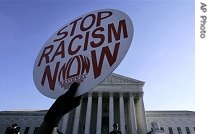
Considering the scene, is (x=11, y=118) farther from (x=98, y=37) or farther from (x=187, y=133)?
(x=98, y=37)

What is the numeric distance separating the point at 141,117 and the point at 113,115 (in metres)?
5.40

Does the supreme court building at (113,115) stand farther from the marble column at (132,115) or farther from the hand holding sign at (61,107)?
the hand holding sign at (61,107)

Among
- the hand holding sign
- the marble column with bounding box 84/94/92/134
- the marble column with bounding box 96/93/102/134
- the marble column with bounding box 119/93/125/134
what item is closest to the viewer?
the hand holding sign

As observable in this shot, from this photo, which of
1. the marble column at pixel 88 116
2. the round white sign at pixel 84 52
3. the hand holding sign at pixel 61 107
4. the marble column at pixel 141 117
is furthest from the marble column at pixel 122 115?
the hand holding sign at pixel 61 107

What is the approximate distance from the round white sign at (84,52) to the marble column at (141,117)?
42709mm

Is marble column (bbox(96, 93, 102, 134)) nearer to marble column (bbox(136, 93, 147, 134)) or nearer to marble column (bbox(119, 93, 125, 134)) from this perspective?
marble column (bbox(119, 93, 125, 134))

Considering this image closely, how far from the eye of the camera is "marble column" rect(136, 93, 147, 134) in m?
44.9

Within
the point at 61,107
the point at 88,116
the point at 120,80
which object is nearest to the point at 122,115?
the point at 88,116

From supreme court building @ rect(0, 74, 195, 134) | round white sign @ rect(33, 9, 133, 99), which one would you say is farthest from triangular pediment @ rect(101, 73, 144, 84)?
round white sign @ rect(33, 9, 133, 99)

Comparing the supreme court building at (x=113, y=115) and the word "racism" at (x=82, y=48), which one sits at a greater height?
the word "racism" at (x=82, y=48)

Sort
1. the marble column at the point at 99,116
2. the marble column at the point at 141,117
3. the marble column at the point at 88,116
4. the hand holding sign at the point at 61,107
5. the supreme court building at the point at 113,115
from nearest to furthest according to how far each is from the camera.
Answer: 1. the hand holding sign at the point at 61,107
2. the marble column at the point at 88,116
3. the marble column at the point at 99,116
4. the marble column at the point at 141,117
5. the supreme court building at the point at 113,115

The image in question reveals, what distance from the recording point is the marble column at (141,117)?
147 feet

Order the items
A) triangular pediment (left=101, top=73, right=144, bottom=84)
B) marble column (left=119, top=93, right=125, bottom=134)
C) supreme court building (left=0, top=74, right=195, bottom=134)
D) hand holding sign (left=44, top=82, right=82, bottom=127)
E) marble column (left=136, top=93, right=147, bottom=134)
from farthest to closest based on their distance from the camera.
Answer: triangular pediment (left=101, top=73, right=144, bottom=84)
supreme court building (left=0, top=74, right=195, bottom=134)
marble column (left=136, top=93, right=147, bottom=134)
marble column (left=119, top=93, right=125, bottom=134)
hand holding sign (left=44, top=82, right=82, bottom=127)

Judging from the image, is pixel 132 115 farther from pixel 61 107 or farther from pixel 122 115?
pixel 61 107
